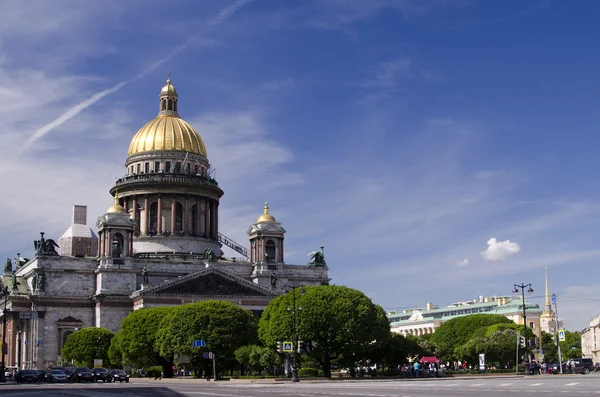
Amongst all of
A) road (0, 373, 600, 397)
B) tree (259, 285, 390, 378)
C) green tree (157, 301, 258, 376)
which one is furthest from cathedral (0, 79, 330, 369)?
road (0, 373, 600, 397)

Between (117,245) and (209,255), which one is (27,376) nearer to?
(117,245)

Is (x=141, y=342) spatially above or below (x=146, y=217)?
below

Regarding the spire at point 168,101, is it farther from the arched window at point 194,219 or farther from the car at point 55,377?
the car at point 55,377

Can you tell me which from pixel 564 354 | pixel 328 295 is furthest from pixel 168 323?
pixel 564 354

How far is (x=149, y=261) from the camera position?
13175cm

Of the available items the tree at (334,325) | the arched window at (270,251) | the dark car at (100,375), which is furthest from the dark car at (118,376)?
the arched window at (270,251)

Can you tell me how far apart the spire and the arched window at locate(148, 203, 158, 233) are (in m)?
16.5

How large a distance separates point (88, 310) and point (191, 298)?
14.9 m

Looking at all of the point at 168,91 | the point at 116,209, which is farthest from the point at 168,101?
the point at 116,209

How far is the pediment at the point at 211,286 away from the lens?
12619 cm

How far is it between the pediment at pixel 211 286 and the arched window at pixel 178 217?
46.2 ft

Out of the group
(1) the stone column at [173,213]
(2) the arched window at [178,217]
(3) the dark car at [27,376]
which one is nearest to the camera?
(3) the dark car at [27,376]

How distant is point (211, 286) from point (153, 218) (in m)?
18.6

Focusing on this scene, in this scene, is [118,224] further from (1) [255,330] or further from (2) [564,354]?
(2) [564,354]
